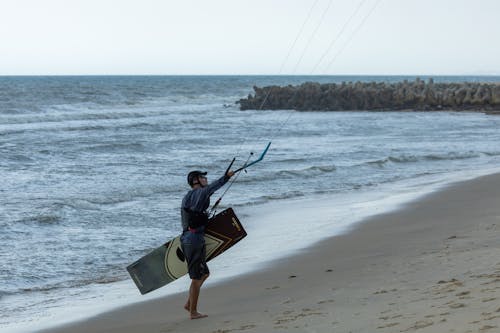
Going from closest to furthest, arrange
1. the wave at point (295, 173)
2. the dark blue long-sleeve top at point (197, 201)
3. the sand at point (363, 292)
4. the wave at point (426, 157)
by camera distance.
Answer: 1. the sand at point (363, 292)
2. the dark blue long-sleeve top at point (197, 201)
3. the wave at point (295, 173)
4. the wave at point (426, 157)

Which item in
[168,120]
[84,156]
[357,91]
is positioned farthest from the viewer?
[357,91]

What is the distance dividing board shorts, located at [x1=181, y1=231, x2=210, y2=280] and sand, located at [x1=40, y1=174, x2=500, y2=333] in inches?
14.7

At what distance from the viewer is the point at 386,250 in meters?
9.20

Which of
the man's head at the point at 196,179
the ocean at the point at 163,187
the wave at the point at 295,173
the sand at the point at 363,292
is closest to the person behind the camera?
the sand at the point at 363,292

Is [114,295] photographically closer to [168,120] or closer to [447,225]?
[447,225]

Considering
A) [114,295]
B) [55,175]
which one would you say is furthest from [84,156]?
[114,295]

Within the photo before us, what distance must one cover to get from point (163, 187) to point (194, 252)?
9096 millimetres

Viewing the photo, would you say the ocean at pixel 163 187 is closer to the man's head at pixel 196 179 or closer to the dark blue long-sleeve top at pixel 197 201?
the dark blue long-sleeve top at pixel 197 201

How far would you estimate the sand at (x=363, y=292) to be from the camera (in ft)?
18.3

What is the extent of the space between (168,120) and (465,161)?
2188cm

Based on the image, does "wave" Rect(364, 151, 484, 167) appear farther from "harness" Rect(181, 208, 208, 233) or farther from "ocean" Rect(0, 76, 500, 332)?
"harness" Rect(181, 208, 208, 233)

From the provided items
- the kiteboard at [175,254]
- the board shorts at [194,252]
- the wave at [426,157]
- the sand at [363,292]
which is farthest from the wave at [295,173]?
the board shorts at [194,252]

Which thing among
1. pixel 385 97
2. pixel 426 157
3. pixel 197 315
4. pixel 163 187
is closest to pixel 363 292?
pixel 197 315

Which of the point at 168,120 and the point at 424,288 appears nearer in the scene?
the point at 424,288
